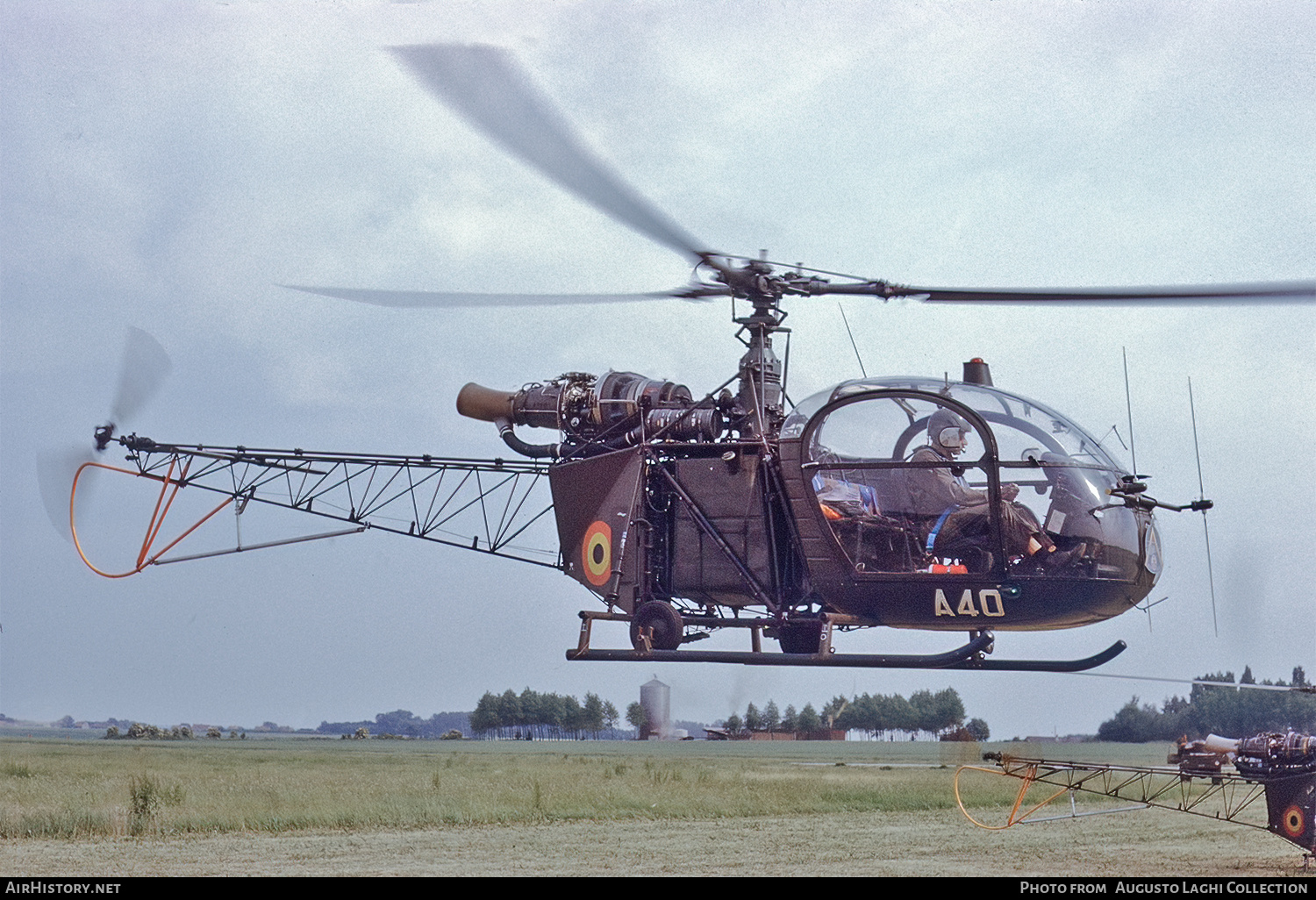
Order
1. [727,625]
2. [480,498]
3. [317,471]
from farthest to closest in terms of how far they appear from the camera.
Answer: [317,471] → [480,498] → [727,625]

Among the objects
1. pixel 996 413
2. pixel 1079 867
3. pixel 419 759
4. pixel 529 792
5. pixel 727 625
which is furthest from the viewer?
pixel 419 759

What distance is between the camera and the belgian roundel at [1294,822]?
16.3 metres

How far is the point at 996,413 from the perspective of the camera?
33.4 feet

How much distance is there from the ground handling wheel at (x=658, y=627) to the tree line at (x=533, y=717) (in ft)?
58.6

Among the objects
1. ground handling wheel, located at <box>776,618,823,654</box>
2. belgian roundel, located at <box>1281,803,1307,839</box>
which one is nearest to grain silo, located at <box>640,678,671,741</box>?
ground handling wheel, located at <box>776,618,823,654</box>

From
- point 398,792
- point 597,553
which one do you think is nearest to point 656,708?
point 597,553

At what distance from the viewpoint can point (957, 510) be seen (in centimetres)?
1004

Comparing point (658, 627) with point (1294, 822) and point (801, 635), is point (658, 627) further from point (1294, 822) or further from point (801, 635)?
point (1294, 822)

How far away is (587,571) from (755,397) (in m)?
2.41

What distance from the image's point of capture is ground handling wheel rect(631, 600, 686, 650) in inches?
436

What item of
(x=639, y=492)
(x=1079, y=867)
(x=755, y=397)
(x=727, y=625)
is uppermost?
(x=755, y=397)

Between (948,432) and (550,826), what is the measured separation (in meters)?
17.4
